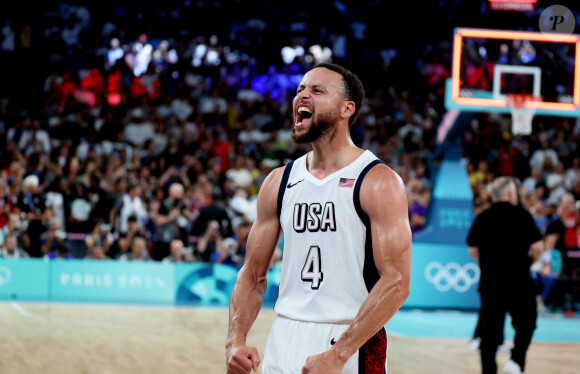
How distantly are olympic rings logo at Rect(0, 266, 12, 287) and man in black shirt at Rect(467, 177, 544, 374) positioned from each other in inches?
347

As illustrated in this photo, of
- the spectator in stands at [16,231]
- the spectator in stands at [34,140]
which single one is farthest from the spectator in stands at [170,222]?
the spectator in stands at [34,140]

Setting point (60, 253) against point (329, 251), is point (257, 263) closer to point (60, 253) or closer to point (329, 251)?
point (329, 251)

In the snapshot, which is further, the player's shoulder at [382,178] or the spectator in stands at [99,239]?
the spectator in stands at [99,239]

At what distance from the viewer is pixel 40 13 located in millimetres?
19672

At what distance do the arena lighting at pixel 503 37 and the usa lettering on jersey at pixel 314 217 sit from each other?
9273 mm

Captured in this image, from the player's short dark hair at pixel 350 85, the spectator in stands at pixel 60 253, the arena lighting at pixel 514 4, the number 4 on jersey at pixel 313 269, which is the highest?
the arena lighting at pixel 514 4

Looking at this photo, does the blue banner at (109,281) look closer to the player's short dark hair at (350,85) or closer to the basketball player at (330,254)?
the basketball player at (330,254)

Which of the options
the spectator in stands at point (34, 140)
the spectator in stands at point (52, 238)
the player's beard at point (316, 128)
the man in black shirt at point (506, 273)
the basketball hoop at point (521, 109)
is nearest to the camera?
the player's beard at point (316, 128)

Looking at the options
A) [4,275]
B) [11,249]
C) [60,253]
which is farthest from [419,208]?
[4,275]

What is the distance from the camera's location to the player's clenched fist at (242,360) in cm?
319

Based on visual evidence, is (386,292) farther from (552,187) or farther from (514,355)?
(552,187)

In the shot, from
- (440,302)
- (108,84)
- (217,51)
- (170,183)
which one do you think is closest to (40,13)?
(108,84)

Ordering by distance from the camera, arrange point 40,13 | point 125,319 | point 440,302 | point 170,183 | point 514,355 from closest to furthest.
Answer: point 514,355 → point 125,319 → point 440,302 → point 170,183 → point 40,13

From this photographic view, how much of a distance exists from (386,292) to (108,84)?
15983 millimetres
